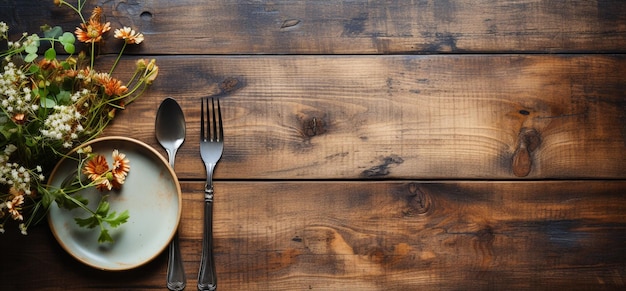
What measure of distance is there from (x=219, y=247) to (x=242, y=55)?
34 cm

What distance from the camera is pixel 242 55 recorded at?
1.12m

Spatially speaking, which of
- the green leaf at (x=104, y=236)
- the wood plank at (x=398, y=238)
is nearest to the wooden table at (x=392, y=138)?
the wood plank at (x=398, y=238)

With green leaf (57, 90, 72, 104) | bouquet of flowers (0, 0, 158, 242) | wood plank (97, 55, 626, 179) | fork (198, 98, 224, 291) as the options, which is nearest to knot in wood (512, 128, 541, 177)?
wood plank (97, 55, 626, 179)

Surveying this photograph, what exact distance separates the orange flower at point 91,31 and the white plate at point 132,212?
18 centimetres

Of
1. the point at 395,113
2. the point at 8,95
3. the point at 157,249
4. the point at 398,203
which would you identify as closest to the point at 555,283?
the point at 398,203

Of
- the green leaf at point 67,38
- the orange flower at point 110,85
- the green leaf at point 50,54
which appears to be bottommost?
the orange flower at point 110,85

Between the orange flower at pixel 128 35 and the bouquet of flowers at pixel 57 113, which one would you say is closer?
the bouquet of flowers at pixel 57 113

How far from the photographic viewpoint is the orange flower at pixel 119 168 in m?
1.06

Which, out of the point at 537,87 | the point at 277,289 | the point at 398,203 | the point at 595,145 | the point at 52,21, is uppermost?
the point at 52,21

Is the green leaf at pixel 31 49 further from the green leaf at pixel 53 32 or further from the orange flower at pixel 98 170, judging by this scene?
the orange flower at pixel 98 170

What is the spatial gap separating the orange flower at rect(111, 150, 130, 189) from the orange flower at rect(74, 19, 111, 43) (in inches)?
8.0

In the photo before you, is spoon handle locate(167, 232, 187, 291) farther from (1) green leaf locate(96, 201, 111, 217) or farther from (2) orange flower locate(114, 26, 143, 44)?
(2) orange flower locate(114, 26, 143, 44)

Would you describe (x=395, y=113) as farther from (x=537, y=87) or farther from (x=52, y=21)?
(x=52, y=21)

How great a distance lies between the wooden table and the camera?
3.64 ft
